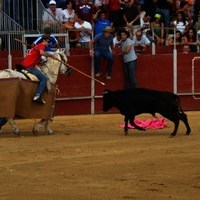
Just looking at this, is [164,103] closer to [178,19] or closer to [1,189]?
[1,189]

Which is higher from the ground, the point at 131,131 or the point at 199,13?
the point at 199,13

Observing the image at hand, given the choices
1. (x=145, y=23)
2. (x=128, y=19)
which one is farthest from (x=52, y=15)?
(x=145, y=23)

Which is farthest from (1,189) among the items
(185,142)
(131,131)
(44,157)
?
(131,131)

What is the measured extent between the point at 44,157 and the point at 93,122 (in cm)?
537

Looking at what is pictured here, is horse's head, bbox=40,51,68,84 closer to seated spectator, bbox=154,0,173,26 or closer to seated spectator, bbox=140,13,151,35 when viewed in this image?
seated spectator, bbox=140,13,151,35

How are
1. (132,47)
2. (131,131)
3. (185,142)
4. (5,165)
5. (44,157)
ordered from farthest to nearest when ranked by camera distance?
1. (132,47)
2. (131,131)
3. (185,142)
4. (44,157)
5. (5,165)

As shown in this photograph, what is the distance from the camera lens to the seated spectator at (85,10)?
1984 cm

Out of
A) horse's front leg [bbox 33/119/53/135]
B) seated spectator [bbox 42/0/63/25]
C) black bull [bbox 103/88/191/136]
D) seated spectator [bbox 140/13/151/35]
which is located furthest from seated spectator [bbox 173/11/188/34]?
horse's front leg [bbox 33/119/53/135]

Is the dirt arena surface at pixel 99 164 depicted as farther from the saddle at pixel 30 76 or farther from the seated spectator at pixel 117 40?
the seated spectator at pixel 117 40

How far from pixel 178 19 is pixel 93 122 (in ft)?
17.6

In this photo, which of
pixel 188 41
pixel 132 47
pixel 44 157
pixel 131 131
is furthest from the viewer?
pixel 188 41

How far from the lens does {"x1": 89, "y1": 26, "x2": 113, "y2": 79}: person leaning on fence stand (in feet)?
58.4

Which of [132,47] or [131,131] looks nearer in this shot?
[131,131]

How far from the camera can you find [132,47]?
18250mm
